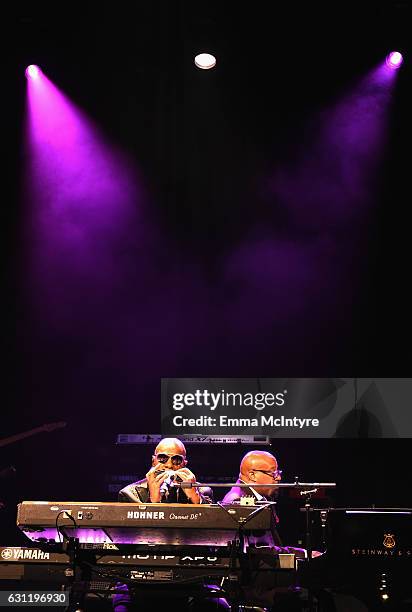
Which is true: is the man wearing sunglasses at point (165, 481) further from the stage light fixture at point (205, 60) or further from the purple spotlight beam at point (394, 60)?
the purple spotlight beam at point (394, 60)

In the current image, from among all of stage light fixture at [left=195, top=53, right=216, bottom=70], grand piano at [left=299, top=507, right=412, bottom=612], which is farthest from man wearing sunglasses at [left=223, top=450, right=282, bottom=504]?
stage light fixture at [left=195, top=53, right=216, bottom=70]

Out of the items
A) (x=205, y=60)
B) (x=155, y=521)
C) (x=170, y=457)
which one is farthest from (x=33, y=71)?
(x=155, y=521)

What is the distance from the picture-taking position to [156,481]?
191 inches

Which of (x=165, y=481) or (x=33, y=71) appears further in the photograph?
(x=33, y=71)

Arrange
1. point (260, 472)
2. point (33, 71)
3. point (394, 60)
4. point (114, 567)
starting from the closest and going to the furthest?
point (114, 567)
point (260, 472)
point (394, 60)
point (33, 71)

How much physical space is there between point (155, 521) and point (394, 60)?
5273 millimetres

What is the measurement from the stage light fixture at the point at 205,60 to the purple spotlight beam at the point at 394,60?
5.29 feet

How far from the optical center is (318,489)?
422cm

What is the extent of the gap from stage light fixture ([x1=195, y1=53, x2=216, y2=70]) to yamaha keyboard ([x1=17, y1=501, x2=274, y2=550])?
4.84 metres

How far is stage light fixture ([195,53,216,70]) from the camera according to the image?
24.0 ft

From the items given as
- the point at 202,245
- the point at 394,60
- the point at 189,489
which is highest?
the point at 394,60

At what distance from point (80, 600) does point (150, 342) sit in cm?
430

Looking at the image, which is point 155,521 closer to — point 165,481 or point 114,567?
point 114,567

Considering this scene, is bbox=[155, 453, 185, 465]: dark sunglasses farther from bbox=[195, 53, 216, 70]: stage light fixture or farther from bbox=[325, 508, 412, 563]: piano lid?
bbox=[195, 53, 216, 70]: stage light fixture
